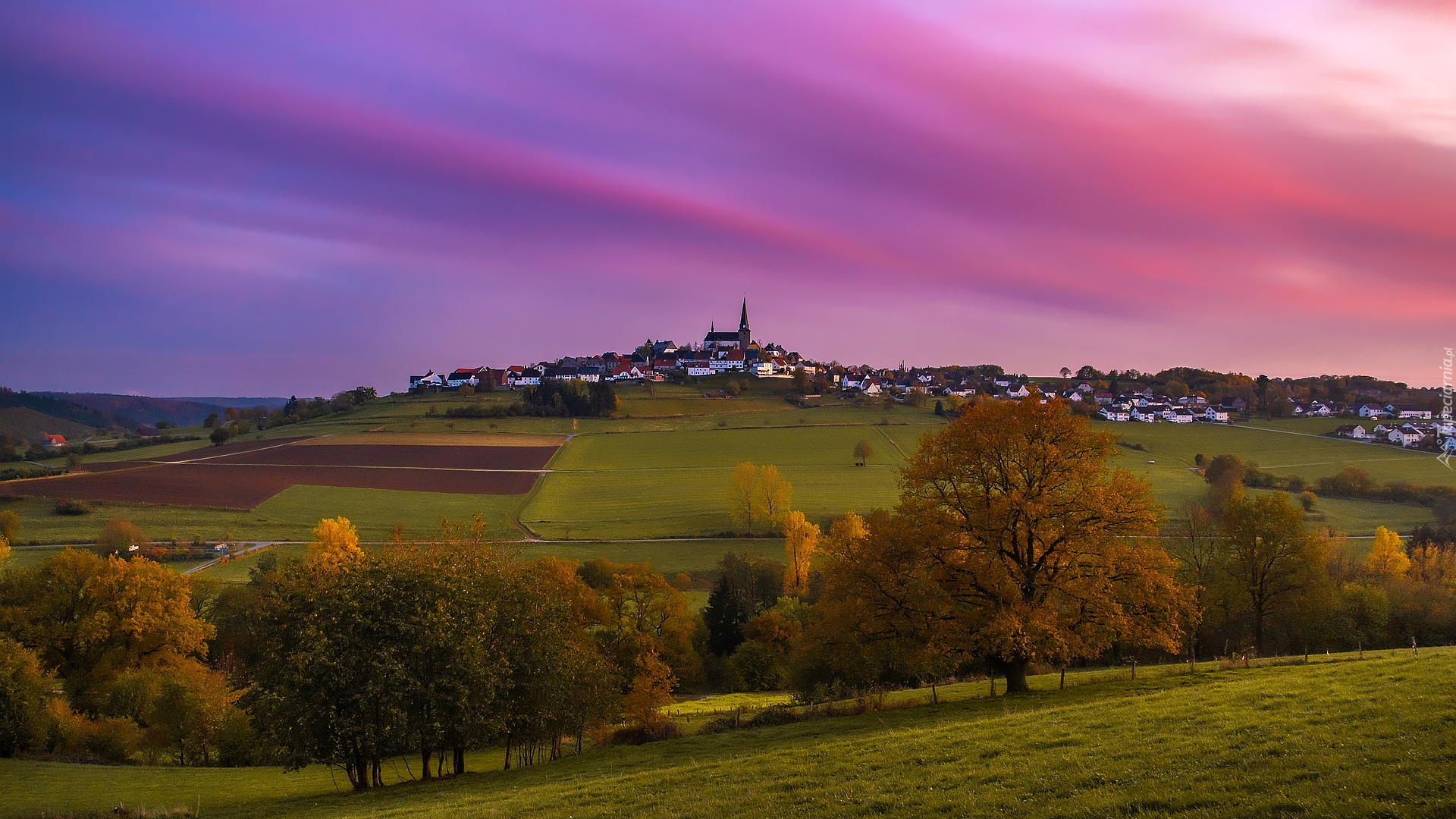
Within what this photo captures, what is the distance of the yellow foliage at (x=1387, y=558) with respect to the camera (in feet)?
194

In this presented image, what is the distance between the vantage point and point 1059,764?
48.6 feet

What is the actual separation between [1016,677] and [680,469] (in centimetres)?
8504

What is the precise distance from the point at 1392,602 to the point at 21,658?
69.8 meters

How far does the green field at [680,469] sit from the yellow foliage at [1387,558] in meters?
17.0

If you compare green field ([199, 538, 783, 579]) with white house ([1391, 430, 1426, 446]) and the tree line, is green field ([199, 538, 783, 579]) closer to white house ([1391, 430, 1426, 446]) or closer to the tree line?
the tree line

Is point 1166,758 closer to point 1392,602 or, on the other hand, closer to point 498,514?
point 1392,602

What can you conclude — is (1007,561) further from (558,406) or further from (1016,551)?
(558,406)

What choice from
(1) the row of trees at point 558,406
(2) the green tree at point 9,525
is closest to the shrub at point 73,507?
(2) the green tree at point 9,525

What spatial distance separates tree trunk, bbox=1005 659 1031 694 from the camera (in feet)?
89.9

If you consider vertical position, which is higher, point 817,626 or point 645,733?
point 817,626

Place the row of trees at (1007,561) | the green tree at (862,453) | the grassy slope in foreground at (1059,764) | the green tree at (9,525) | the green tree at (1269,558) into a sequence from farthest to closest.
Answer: the green tree at (862,453), the green tree at (9,525), the green tree at (1269,558), the row of trees at (1007,561), the grassy slope in foreground at (1059,764)

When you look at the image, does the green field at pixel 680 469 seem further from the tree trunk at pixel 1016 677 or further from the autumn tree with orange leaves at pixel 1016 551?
the tree trunk at pixel 1016 677

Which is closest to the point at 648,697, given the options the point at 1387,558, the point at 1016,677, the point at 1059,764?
the point at 1016,677

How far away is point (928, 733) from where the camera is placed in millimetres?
19609
